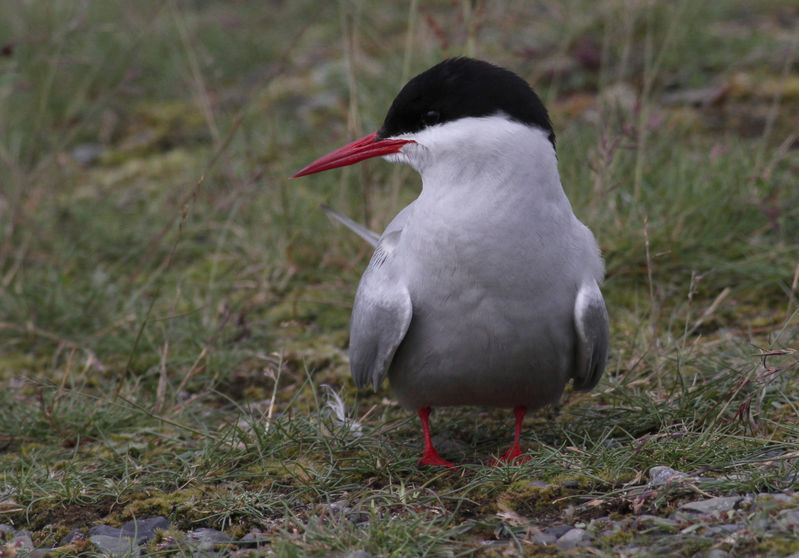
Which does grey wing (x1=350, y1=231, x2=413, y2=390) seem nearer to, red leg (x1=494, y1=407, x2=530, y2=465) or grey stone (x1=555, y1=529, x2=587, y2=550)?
red leg (x1=494, y1=407, x2=530, y2=465)

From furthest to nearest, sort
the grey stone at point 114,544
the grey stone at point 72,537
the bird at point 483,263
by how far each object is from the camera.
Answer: the bird at point 483,263 → the grey stone at point 72,537 → the grey stone at point 114,544

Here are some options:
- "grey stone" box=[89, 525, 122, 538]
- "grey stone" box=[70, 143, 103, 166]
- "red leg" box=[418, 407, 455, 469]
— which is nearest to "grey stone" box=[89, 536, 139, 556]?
"grey stone" box=[89, 525, 122, 538]

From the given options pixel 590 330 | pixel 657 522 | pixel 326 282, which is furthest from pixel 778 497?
pixel 326 282

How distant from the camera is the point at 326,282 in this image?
15.4 ft

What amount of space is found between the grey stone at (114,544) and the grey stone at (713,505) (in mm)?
1455

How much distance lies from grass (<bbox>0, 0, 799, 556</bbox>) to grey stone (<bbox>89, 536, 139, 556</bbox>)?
145mm

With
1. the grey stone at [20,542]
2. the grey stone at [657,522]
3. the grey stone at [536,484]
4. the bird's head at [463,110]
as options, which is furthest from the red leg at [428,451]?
the grey stone at [20,542]

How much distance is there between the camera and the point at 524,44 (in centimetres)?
641

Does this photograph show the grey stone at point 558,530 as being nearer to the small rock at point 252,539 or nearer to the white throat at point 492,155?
the small rock at point 252,539

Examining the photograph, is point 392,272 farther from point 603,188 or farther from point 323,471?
point 603,188

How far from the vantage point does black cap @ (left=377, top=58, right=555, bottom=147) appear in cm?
300

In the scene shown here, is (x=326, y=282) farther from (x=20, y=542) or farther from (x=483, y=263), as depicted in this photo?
(x=20, y=542)

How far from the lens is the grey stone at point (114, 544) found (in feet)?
8.36

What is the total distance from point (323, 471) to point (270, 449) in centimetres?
24
